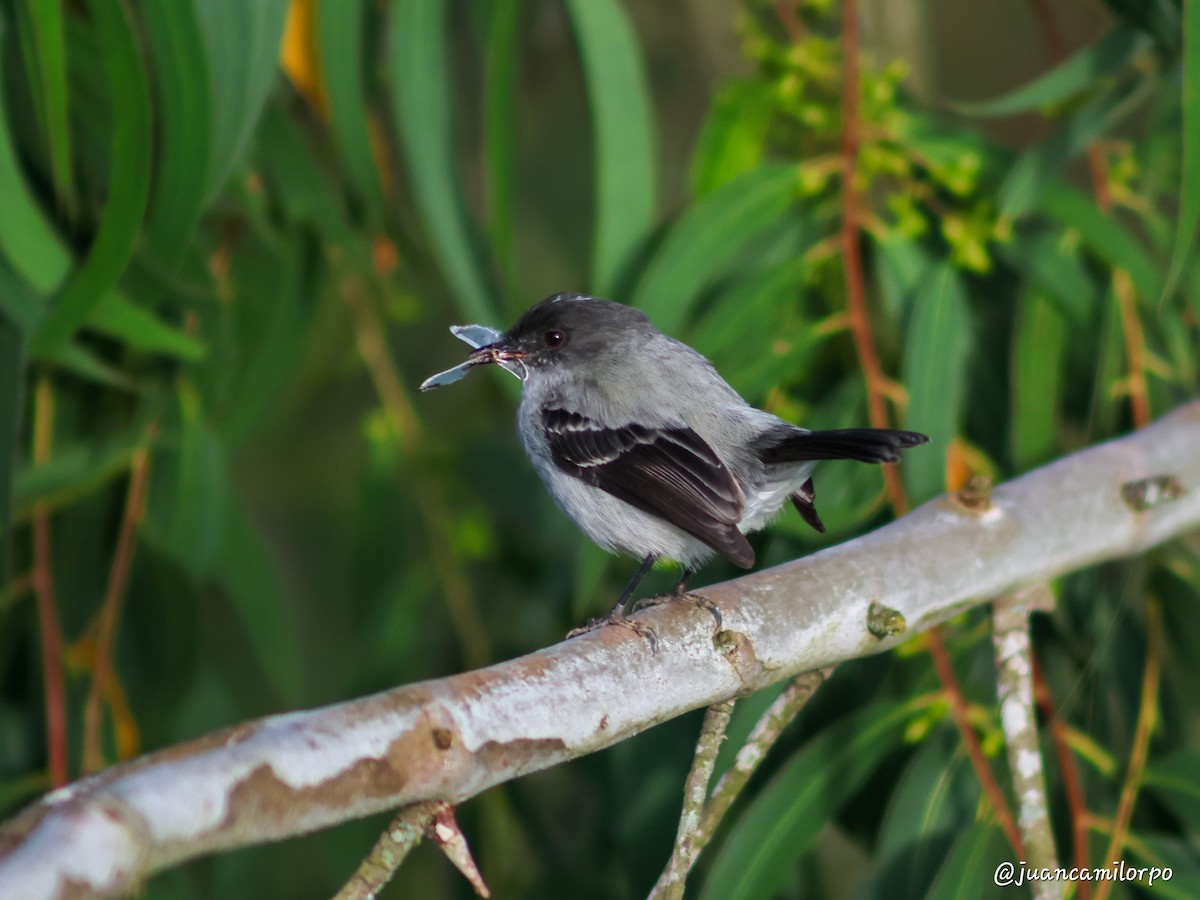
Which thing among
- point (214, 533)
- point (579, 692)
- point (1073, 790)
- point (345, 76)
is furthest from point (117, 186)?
point (1073, 790)

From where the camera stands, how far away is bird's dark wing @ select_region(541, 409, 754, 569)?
1.49 metres

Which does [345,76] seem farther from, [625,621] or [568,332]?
[625,621]

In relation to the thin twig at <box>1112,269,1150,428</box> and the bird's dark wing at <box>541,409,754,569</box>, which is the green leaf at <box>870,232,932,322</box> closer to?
the thin twig at <box>1112,269,1150,428</box>

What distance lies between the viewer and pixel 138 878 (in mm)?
789

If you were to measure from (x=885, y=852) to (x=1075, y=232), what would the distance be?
110cm

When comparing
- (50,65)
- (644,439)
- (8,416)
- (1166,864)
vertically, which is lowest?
(1166,864)

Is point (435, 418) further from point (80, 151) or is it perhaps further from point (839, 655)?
point (839, 655)

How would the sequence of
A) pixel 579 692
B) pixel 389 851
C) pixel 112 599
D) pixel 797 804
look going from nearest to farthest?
pixel 389 851 < pixel 579 692 < pixel 797 804 < pixel 112 599

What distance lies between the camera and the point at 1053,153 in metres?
1.90

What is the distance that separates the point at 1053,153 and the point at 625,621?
3.77 feet

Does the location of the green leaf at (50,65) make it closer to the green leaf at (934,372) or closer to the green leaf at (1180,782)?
the green leaf at (934,372)

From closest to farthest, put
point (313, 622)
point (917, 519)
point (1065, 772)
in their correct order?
point (917, 519) < point (1065, 772) < point (313, 622)

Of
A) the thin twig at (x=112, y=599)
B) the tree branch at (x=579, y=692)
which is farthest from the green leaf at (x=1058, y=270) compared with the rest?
the thin twig at (x=112, y=599)

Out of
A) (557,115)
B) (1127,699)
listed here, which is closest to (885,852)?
(1127,699)
